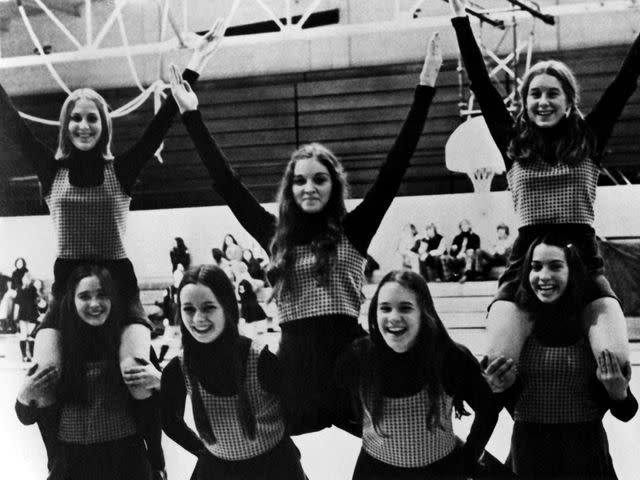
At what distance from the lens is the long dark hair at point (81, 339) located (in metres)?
3.83

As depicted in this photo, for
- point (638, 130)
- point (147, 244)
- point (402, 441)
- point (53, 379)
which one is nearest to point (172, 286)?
point (147, 244)

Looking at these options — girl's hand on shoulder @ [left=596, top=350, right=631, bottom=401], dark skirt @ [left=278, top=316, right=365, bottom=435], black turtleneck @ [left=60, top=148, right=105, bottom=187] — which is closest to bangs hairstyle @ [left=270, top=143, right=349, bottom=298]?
dark skirt @ [left=278, top=316, right=365, bottom=435]

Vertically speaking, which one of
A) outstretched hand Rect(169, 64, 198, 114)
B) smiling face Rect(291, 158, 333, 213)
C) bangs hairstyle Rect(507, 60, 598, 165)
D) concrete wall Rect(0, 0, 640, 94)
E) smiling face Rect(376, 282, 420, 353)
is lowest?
smiling face Rect(376, 282, 420, 353)

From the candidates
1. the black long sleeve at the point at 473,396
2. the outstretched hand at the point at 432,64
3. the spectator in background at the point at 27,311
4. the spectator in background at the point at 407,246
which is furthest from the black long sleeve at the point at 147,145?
the black long sleeve at the point at 473,396

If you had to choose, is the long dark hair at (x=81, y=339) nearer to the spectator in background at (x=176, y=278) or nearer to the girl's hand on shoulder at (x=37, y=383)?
the girl's hand on shoulder at (x=37, y=383)

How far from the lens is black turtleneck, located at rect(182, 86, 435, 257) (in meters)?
3.44

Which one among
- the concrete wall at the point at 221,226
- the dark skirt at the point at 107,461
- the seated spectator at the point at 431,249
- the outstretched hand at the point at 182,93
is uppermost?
the outstretched hand at the point at 182,93

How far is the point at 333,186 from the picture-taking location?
11.5 feet

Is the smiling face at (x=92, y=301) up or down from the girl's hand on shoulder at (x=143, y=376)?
up

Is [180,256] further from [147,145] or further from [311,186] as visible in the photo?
[311,186]

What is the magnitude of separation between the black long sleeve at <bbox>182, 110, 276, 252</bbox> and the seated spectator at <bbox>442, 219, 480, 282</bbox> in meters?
0.76

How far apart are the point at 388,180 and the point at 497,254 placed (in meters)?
0.54

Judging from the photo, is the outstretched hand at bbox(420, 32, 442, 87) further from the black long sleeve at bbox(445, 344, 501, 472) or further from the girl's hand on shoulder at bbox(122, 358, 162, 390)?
the girl's hand on shoulder at bbox(122, 358, 162, 390)

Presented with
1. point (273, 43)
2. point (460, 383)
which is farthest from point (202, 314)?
point (273, 43)
